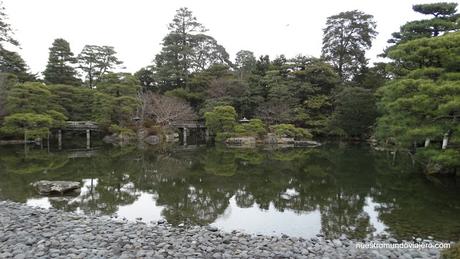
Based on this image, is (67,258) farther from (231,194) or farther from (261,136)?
(261,136)

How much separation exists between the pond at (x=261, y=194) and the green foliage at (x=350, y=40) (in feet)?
55.2

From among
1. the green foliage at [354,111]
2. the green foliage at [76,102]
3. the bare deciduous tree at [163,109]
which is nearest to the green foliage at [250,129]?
the bare deciduous tree at [163,109]

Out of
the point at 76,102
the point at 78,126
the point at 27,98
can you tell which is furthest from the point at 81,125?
the point at 27,98

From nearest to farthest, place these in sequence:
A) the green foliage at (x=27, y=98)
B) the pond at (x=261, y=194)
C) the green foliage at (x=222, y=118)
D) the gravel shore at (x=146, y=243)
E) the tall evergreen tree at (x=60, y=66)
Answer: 1. the gravel shore at (x=146, y=243)
2. the pond at (x=261, y=194)
3. the green foliage at (x=27, y=98)
4. the green foliage at (x=222, y=118)
5. the tall evergreen tree at (x=60, y=66)

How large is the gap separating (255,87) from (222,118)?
6.43m

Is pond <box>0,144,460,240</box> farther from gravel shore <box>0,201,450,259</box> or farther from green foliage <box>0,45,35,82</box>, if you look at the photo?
green foliage <box>0,45,35,82</box>

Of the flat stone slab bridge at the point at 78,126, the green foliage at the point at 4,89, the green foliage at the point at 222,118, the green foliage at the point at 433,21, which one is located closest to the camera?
the green foliage at the point at 433,21

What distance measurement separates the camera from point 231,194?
349 inches

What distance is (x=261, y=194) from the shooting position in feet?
29.2

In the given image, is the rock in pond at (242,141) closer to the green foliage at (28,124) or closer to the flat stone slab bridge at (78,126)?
the flat stone slab bridge at (78,126)

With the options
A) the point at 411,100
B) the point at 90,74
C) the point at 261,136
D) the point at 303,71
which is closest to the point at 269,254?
the point at 411,100

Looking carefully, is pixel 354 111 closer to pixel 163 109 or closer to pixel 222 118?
pixel 222 118

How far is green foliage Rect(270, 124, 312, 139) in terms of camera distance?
23.8 m

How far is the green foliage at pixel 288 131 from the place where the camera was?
23812 millimetres
